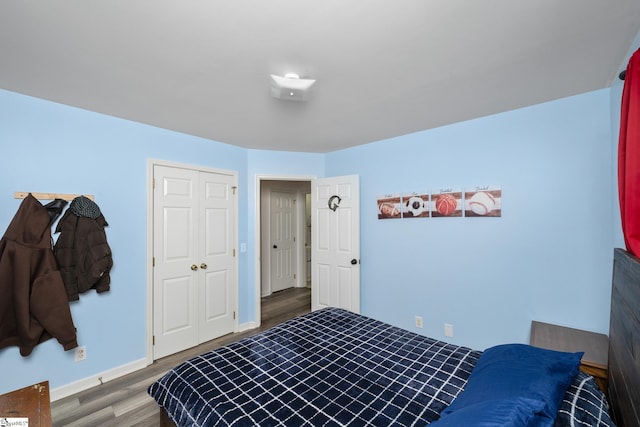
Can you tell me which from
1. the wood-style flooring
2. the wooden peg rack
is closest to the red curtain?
the wood-style flooring

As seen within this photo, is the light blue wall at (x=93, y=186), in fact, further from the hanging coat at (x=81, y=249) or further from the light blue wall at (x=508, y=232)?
the light blue wall at (x=508, y=232)

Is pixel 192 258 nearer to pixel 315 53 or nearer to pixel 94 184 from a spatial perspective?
pixel 94 184

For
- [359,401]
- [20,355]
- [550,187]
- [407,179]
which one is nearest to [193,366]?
[359,401]

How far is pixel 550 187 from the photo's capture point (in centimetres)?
225

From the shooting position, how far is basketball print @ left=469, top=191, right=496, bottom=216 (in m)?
2.53

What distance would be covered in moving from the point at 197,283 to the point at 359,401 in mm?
2506

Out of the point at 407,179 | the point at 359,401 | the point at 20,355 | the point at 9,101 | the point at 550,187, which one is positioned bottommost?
the point at 20,355

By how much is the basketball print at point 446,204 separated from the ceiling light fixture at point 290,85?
5.99 feet

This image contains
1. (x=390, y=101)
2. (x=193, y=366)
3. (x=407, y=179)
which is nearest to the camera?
(x=193, y=366)

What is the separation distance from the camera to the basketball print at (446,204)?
109 inches

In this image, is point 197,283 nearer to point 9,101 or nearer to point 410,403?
point 9,101

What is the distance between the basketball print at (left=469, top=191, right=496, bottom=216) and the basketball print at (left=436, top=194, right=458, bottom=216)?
165 mm

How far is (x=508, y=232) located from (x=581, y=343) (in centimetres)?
94

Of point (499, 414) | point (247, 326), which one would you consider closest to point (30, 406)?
point (499, 414)
